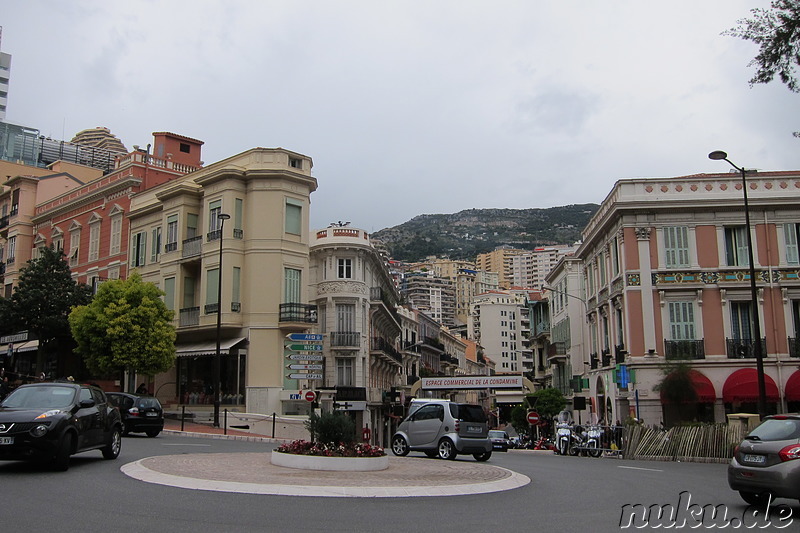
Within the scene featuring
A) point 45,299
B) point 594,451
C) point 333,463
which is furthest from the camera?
point 45,299

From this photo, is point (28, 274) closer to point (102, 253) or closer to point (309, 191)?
point (102, 253)

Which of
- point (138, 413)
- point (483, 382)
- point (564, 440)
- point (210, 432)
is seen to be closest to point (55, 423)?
point (138, 413)

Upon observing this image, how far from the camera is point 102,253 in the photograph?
158ft

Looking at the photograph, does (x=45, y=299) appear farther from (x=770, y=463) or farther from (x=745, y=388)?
(x=770, y=463)

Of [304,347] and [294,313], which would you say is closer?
[304,347]

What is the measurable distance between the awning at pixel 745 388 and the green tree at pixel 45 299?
34396 mm

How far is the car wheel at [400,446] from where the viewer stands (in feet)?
72.3

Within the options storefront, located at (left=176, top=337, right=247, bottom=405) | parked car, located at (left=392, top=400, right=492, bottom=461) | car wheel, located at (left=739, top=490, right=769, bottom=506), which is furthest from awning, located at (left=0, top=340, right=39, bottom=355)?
car wheel, located at (left=739, top=490, right=769, bottom=506)

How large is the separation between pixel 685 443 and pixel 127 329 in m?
25.0

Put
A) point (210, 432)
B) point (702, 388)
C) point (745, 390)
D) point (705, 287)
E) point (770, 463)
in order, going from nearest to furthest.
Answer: point (770, 463), point (210, 432), point (745, 390), point (702, 388), point (705, 287)

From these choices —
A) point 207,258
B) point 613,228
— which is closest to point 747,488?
point 613,228

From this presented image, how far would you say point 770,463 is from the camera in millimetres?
10789

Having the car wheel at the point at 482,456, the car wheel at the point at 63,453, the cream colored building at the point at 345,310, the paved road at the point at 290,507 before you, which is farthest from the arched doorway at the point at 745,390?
the car wheel at the point at 63,453

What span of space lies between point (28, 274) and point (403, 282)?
153 meters
